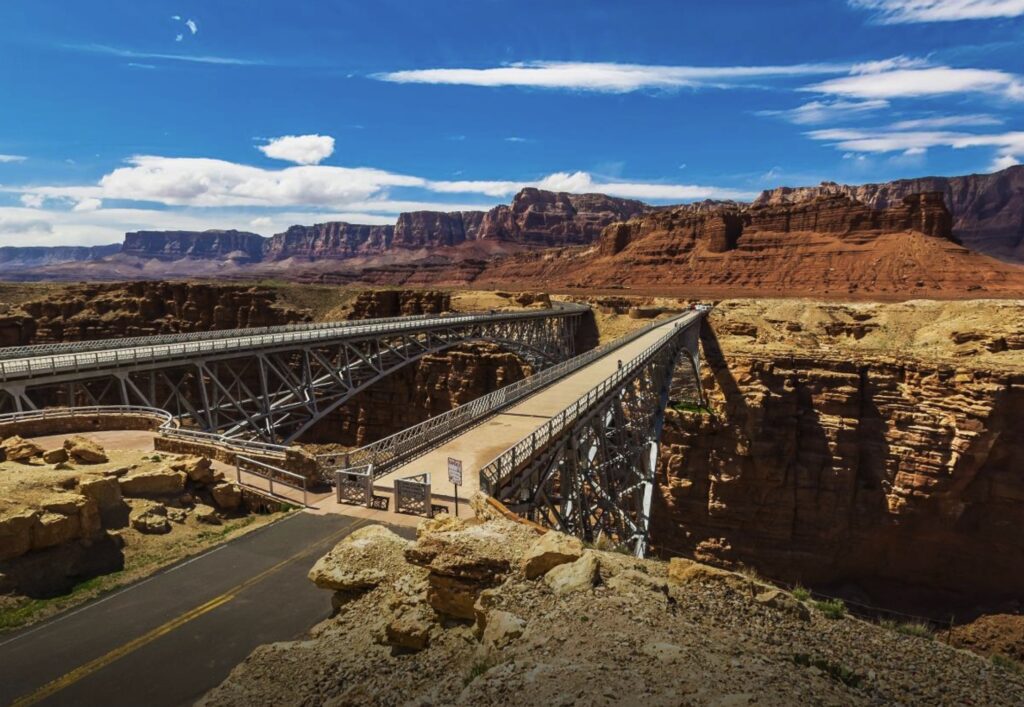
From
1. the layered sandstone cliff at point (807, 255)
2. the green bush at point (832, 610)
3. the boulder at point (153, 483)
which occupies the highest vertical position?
the layered sandstone cliff at point (807, 255)

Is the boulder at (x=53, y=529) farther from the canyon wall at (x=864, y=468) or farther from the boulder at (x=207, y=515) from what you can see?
the canyon wall at (x=864, y=468)

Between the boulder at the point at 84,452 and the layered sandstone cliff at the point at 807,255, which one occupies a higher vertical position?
the layered sandstone cliff at the point at 807,255

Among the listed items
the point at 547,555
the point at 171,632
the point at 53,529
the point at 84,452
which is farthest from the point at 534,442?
the point at 84,452

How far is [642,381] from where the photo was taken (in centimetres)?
3064

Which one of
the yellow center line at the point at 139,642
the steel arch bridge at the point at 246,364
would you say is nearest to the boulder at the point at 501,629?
the yellow center line at the point at 139,642

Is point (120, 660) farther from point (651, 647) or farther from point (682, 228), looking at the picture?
point (682, 228)

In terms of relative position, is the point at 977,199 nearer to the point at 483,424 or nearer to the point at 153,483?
the point at 483,424

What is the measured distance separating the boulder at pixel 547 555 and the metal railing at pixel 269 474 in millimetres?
7906

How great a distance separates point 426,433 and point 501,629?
11539 millimetres

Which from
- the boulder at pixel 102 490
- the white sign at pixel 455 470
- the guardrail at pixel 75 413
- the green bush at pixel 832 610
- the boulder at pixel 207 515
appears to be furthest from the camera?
the guardrail at pixel 75 413

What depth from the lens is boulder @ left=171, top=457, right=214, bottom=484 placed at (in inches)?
556

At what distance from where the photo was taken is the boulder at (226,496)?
44.8ft

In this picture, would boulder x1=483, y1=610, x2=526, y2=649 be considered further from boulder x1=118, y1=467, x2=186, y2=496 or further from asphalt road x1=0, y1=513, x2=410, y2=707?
boulder x1=118, y1=467, x2=186, y2=496

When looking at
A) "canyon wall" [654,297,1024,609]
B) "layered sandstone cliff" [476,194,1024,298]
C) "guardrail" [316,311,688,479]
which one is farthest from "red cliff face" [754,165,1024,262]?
"guardrail" [316,311,688,479]
